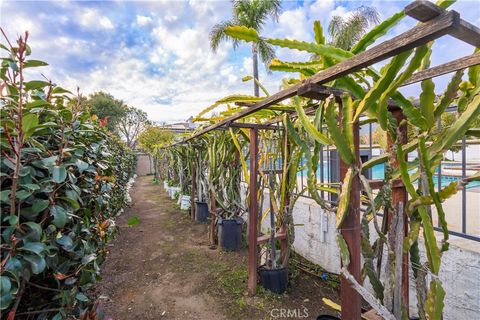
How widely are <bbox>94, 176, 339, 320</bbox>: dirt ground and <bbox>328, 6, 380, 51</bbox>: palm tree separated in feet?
39.9

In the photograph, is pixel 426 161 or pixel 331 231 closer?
pixel 426 161

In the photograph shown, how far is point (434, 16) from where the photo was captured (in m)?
0.64

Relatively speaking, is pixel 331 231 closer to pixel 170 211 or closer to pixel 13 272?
pixel 13 272

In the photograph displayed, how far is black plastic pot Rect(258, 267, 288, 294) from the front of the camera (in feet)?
7.69

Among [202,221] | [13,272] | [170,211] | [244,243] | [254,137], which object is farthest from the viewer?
[170,211]

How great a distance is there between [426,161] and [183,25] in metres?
3.88

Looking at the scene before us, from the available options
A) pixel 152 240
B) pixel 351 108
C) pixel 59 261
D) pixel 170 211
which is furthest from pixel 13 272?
pixel 170 211

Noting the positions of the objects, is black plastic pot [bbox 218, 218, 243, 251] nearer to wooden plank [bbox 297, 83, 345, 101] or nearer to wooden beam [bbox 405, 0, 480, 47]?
wooden plank [bbox 297, 83, 345, 101]

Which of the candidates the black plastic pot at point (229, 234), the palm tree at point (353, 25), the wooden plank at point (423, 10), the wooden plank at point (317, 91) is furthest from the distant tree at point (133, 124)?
the wooden plank at point (423, 10)

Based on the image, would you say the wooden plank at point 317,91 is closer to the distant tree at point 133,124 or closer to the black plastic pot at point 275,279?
the black plastic pot at point 275,279

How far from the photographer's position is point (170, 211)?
5.82m

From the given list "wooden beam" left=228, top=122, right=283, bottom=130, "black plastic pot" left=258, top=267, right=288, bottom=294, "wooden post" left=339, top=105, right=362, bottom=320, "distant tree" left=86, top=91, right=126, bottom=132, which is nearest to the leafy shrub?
"wooden post" left=339, top=105, right=362, bottom=320

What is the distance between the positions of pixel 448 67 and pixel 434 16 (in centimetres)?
45

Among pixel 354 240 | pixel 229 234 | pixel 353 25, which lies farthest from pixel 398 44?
pixel 353 25
